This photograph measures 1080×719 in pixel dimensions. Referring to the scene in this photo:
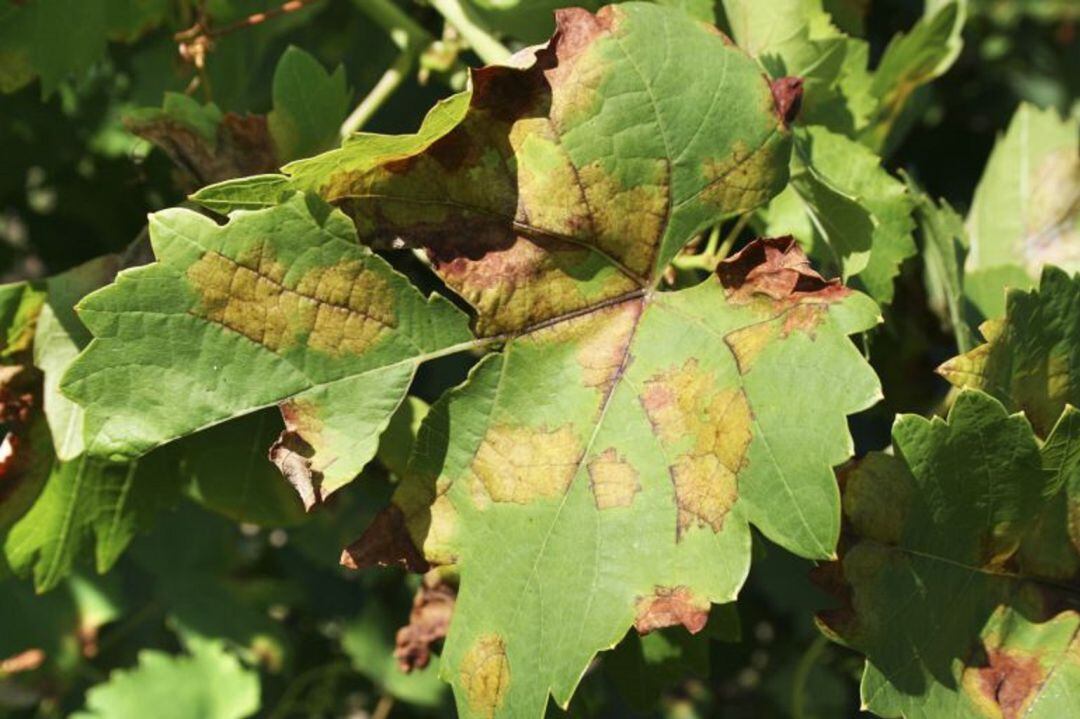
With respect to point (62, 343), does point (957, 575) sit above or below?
below

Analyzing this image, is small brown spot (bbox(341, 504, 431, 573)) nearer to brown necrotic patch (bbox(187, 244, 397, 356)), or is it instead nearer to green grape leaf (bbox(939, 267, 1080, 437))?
brown necrotic patch (bbox(187, 244, 397, 356))

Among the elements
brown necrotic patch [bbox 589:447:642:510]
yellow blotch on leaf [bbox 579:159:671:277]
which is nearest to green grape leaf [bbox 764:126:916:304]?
yellow blotch on leaf [bbox 579:159:671:277]

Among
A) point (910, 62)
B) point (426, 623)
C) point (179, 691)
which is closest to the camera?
point (426, 623)

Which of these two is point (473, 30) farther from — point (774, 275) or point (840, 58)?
point (774, 275)

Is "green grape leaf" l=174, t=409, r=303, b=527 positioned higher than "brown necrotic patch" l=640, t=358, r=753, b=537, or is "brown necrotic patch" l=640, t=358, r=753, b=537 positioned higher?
"brown necrotic patch" l=640, t=358, r=753, b=537

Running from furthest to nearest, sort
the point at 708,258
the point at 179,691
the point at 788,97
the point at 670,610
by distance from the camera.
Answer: the point at 179,691, the point at 708,258, the point at 788,97, the point at 670,610

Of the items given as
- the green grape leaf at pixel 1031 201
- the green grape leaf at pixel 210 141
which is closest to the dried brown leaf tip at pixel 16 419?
the green grape leaf at pixel 210 141

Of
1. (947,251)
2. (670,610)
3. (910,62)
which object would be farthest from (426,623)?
(910,62)
